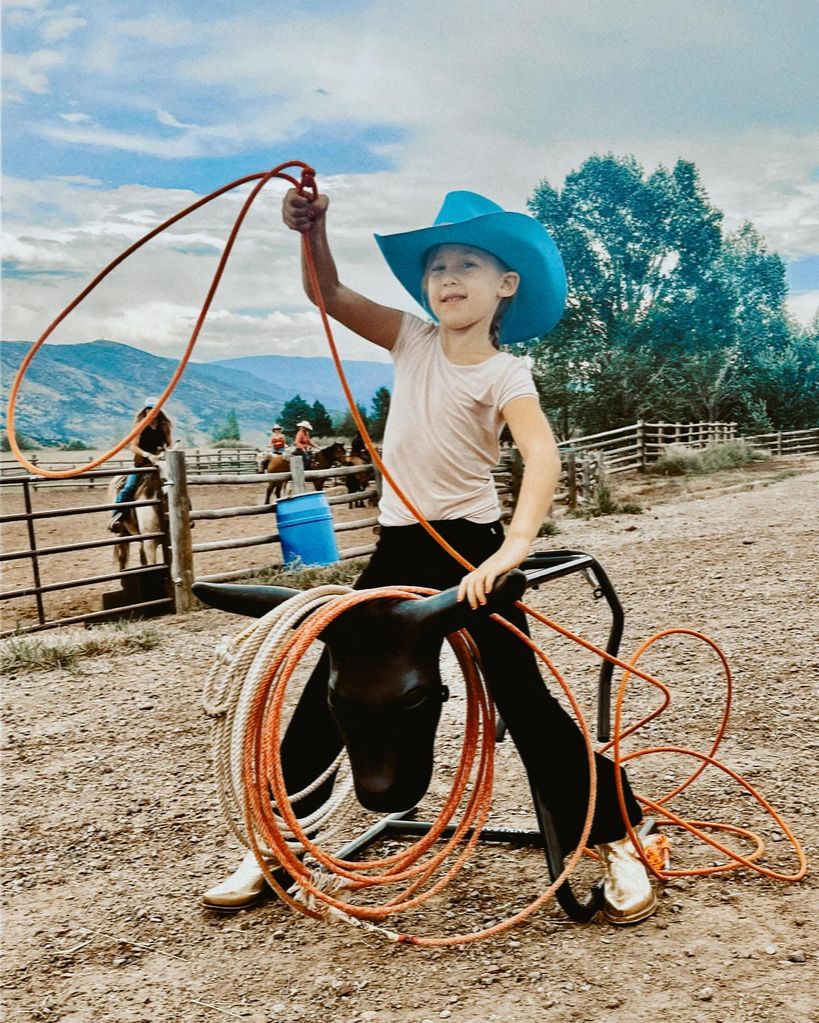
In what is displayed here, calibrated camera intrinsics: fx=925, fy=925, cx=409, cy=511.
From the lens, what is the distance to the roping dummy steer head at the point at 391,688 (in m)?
1.83

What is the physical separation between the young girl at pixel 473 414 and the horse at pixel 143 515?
499 cm

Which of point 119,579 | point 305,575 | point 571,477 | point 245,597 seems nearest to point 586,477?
point 571,477

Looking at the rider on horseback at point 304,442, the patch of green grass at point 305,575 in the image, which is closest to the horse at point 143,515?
the patch of green grass at point 305,575

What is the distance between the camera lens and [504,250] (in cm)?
210

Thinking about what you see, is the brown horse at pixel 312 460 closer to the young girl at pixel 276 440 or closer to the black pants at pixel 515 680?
the young girl at pixel 276 440

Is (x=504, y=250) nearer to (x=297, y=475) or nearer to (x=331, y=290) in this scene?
(x=331, y=290)

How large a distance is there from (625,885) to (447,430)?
118cm

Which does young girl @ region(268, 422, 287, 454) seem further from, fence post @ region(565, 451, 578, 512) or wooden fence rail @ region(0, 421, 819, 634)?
fence post @ region(565, 451, 578, 512)

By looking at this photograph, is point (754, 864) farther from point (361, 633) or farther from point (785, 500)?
point (785, 500)

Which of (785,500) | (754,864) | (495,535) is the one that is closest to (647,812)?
(754,864)

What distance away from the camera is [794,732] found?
3557mm

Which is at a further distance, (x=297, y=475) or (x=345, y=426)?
(x=345, y=426)

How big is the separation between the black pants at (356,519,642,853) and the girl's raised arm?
0.48 m

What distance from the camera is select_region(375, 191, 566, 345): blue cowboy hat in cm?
207
